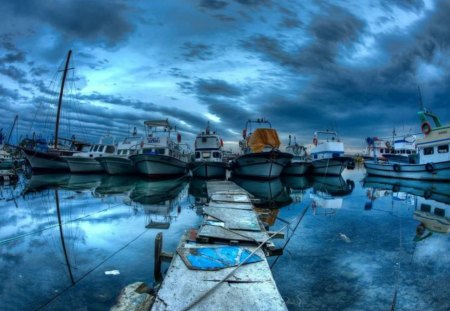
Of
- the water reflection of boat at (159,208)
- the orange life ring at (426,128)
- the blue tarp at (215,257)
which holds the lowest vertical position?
the water reflection of boat at (159,208)

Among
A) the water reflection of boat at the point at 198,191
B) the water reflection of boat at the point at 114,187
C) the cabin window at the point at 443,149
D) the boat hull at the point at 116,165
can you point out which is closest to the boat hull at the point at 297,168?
the cabin window at the point at 443,149

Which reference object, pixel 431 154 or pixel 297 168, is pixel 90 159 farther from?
pixel 431 154

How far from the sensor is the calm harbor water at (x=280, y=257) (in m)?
4.96

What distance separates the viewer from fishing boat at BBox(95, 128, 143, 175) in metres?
29.0

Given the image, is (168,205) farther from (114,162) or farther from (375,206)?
(114,162)

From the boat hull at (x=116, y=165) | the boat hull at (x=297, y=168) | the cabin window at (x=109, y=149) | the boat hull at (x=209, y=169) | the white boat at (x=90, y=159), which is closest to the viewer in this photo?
the boat hull at (x=209, y=169)

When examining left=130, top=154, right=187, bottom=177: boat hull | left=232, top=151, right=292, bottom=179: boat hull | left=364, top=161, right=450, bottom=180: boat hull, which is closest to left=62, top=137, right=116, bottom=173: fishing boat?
left=130, top=154, right=187, bottom=177: boat hull

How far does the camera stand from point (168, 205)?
13836 millimetres

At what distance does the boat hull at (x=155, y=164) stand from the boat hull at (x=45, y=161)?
13.1 metres

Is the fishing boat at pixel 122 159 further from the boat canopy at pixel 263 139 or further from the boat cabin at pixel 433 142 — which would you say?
the boat cabin at pixel 433 142

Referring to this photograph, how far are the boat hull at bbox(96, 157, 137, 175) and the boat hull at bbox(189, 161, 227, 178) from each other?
22.5ft

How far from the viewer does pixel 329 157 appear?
114 ft

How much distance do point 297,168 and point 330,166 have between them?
13.0ft

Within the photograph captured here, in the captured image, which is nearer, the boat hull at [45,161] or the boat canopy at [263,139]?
the boat canopy at [263,139]
